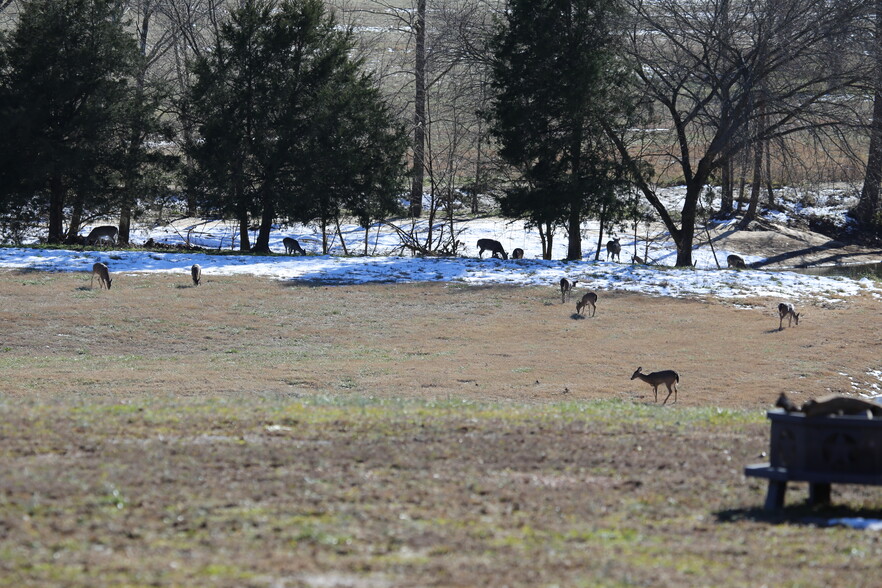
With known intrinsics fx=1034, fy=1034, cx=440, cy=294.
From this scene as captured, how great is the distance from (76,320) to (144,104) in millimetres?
18300

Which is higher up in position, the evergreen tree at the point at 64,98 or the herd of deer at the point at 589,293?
the evergreen tree at the point at 64,98

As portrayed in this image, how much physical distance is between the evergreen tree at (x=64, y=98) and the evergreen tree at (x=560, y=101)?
15.3 m

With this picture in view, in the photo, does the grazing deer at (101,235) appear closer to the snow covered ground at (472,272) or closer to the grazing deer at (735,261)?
the snow covered ground at (472,272)

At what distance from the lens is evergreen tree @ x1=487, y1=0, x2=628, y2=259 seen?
39.6m

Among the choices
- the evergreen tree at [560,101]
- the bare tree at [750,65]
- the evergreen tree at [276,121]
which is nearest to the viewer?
the bare tree at [750,65]

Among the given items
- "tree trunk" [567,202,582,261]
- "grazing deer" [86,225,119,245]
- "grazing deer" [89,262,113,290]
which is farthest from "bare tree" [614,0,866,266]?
"grazing deer" [86,225,119,245]

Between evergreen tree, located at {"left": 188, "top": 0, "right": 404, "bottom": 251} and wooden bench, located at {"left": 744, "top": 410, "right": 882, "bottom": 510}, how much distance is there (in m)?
34.6

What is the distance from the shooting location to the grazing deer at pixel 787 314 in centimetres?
2847

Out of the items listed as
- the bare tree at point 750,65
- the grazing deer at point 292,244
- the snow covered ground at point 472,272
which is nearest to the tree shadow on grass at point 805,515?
the snow covered ground at point 472,272

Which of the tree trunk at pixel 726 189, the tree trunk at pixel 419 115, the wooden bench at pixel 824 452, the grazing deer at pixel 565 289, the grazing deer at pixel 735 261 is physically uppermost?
the tree trunk at pixel 419 115

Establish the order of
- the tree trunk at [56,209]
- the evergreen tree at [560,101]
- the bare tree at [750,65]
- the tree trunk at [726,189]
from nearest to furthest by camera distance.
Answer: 1. the bare tree at [750,65]
2. the evergreen tree at [560,101]
3. the tree trunk at [56,209]
4. the tree trunk at [726,189]

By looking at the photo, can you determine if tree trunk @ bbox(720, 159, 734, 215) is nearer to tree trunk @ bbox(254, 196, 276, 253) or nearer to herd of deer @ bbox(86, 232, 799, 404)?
herd of deer @ bbox(86, 232, 799, 404)

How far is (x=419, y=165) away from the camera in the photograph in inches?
2056

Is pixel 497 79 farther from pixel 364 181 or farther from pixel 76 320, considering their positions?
pixel 76 320
